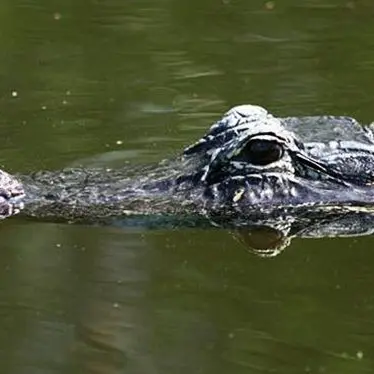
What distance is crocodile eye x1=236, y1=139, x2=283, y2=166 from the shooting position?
22.4 ft

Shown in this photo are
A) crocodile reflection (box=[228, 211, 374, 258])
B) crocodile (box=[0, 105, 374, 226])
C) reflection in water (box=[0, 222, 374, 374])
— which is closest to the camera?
reflection in water (box=[0, 222, 374, 374])

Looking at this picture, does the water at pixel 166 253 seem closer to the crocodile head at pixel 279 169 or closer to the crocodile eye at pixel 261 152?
the crocodile head at pixel 279 169

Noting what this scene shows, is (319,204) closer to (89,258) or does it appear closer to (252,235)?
(252,235)

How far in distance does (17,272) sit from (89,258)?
0.36 m

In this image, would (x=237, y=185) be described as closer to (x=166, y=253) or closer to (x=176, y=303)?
(x=166, y=253)

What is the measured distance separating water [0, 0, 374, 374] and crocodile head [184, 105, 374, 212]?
0.32 metres

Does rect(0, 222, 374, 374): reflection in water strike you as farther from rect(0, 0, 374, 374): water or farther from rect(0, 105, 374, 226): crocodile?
rect(0, 105, 374, 226): crocodile

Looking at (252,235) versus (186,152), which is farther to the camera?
(186,152)

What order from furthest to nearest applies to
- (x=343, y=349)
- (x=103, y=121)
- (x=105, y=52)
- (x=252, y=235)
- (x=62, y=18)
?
(x=62, y=18)
(x=105, y=52)
(x=103, y=121)
(x=252, y=235)
(x=343, y=349)

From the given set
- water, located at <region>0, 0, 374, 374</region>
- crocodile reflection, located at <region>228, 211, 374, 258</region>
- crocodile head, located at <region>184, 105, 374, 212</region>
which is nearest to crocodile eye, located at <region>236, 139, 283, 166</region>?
crocodile head, located at <region>184, 105, 374, 212</region>

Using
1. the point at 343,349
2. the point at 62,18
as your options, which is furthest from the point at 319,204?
the point at 62,18

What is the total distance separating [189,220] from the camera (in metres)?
6.71

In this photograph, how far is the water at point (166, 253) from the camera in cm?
537

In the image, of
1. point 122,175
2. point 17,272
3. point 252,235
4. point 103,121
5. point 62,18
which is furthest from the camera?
point 62,18
